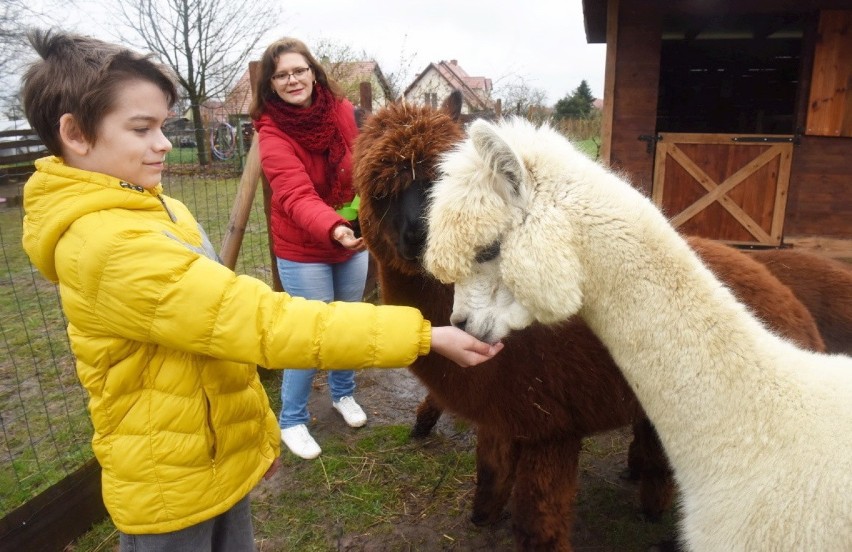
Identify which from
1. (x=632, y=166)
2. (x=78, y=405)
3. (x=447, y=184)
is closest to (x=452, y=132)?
(x=447, y=184)

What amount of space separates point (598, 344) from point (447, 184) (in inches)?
38.6

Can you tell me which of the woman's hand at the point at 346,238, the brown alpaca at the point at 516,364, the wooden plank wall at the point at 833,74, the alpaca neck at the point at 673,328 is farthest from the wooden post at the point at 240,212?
the wooden plank wall at the point at 833,74

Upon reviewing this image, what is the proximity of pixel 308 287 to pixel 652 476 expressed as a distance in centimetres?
206

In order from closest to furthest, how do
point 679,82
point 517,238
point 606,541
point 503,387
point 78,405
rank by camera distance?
point 517,238 < point 503,387 < point 606,541 < point 78,405 < point 679,82

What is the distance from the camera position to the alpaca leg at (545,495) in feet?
6.89

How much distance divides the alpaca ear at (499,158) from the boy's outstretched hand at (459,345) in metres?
0.40

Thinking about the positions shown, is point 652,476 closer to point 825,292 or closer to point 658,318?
point 825,292

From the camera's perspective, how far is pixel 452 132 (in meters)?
2.08

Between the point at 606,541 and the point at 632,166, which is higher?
the point at 632,166

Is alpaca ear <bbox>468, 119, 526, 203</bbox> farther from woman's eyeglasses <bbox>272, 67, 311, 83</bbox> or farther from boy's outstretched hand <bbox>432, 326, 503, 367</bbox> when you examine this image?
woman's eyeglasses <bbox>272, 67, 311, 83</bbox>

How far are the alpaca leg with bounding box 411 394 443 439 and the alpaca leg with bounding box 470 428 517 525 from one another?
0.78 meters

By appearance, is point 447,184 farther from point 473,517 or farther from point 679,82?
point 679,82

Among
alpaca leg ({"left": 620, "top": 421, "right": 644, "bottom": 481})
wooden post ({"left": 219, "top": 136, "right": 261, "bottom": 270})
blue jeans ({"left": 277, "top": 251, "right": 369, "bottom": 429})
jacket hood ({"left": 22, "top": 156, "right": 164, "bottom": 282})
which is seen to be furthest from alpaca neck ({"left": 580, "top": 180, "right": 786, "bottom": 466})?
wooden post ({"left": 219, "top": 136, "right": 261, "bottom": 270})

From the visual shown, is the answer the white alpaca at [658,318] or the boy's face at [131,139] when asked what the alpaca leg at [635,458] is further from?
the boy's face at [131,139]
